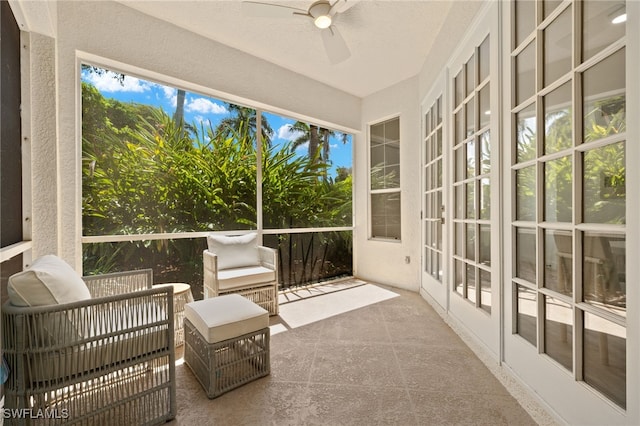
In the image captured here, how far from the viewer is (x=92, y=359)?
1.22 meters

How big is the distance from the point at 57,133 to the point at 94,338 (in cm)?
180

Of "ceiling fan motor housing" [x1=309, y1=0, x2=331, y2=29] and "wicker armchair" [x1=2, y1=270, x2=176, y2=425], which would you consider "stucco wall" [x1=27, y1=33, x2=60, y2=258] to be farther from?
"ceiling fan motor housing" [x1=309, y1=0, x2=331, y2=29]

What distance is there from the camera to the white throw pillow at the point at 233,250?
9.10 feet

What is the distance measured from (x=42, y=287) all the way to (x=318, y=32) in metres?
2.89

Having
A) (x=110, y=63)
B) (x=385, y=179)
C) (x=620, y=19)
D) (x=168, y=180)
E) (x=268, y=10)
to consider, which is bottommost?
(x=168, y=180)

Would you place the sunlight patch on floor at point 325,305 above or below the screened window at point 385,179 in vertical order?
below

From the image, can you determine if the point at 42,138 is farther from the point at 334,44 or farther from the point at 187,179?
the point at 334,44

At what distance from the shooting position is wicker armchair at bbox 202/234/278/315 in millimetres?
2513

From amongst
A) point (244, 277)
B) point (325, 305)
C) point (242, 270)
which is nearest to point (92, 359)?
point (244, 277)

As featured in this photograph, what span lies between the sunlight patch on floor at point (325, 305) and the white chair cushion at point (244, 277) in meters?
0.42

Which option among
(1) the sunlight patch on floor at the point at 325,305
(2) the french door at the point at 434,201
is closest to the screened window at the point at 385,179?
(2) the french door at the point at 434,201

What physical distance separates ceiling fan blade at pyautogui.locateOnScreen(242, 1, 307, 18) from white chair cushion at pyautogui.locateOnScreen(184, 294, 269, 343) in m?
2.08

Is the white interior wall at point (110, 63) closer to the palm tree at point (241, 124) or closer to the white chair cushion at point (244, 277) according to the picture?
the palm tree at point (241, 124)

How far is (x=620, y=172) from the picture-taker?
1012 millimetres
